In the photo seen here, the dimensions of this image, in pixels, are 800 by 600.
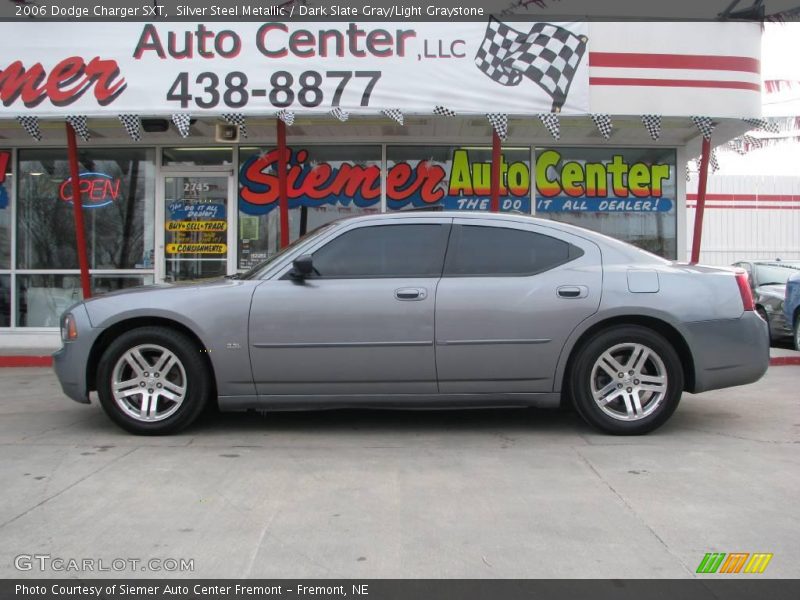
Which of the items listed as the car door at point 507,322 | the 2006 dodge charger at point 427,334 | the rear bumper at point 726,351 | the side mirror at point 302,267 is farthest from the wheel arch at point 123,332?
the rear bumper at point 726,351

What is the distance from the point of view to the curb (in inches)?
351

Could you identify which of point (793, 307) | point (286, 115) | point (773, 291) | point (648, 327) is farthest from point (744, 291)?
point (773, 291)

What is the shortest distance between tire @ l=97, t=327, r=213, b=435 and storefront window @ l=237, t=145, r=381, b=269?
528 centimetres

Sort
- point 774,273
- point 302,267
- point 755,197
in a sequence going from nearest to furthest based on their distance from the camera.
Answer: point 302,267 < point 774,273 < point 755,197

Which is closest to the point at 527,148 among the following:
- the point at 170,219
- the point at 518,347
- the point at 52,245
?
the point at 170,219

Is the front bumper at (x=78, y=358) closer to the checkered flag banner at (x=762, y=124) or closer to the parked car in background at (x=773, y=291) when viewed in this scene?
the checkered flag banner at (x=762, y=124)

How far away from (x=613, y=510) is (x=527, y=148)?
7569 millimetres

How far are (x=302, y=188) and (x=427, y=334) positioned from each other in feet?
19.3

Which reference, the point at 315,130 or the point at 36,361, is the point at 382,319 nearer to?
the point at 315,130

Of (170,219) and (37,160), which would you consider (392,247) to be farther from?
(37,160)

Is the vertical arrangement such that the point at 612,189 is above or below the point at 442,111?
below

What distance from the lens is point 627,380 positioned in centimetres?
514

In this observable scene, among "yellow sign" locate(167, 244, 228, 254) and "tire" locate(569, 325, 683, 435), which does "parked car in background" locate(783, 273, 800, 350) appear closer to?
"tire" locate(569, 325, 683, 435)

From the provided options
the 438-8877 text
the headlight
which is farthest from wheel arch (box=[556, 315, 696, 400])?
the 438-8877 text
